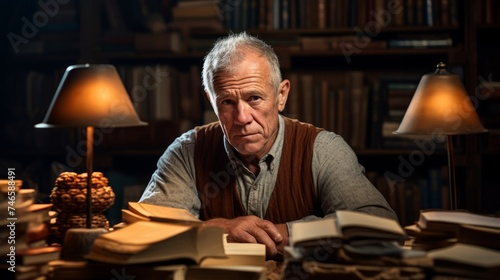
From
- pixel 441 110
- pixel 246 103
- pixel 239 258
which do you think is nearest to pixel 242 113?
pixel 246 103

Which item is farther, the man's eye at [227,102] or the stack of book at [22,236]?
the man's eye at [227,102]

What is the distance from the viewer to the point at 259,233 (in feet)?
7.13

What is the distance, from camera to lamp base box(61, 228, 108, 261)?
1627mm

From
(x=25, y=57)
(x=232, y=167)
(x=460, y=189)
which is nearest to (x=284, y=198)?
(x=232, y=167)

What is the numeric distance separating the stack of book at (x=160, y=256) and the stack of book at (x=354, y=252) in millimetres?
100

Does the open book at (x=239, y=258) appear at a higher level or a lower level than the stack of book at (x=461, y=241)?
lower

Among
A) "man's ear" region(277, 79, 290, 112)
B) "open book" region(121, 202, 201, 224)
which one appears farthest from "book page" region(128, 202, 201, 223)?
"man's ear" region(277, 79, 290, 112)

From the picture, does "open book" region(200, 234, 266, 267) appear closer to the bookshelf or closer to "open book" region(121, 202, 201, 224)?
"open book" region(121, 202, 201, 224)

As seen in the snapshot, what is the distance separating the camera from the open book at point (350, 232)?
1.45 m

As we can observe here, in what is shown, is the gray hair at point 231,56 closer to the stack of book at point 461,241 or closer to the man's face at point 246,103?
the man's face at point 246,103

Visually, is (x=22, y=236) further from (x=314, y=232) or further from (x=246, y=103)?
(x=246, y=103)

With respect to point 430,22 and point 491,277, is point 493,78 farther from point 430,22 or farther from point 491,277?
point 491,277

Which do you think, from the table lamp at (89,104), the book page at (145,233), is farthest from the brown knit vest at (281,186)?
the book page at (145,233)

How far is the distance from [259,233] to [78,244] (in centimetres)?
68
